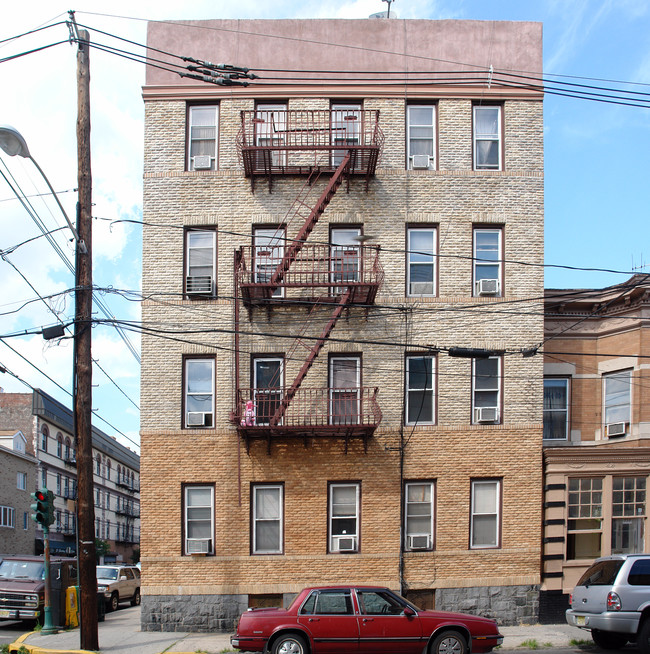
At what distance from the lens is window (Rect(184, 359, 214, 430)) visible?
66.4 feet

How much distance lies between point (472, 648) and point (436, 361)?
7.64 m

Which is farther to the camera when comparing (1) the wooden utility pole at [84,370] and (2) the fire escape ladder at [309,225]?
(2) the fire escape ladder at [309,225]

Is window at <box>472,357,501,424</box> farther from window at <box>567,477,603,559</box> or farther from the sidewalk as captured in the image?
the sidewalk

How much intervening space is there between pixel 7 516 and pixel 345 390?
110 feet

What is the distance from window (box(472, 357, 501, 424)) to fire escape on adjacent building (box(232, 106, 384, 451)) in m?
2.53

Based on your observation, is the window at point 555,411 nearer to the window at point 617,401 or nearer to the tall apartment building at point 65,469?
the window at point 617,401

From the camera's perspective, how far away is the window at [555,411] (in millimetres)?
21625

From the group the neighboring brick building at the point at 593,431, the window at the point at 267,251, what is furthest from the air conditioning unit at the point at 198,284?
the neighboring brick building at the point at 593,431

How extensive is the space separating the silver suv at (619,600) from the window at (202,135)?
12.9m

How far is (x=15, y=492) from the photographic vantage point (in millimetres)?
48156

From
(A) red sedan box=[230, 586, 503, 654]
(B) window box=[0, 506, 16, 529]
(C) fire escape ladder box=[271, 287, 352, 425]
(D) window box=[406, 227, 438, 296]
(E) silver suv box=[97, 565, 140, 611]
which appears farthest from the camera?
(B) window box=[0, 506, 16, 529]

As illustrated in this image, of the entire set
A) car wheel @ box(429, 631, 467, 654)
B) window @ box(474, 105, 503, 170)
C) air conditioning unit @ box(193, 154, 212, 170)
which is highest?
window @ box(474, 105, 503, 170)

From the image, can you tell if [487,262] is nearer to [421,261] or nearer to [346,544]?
[421,261]

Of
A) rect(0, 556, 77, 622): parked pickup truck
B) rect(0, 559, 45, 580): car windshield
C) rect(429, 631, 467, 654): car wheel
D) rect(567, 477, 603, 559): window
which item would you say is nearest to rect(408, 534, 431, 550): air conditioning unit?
rect(567, 477, 603, 559): window
